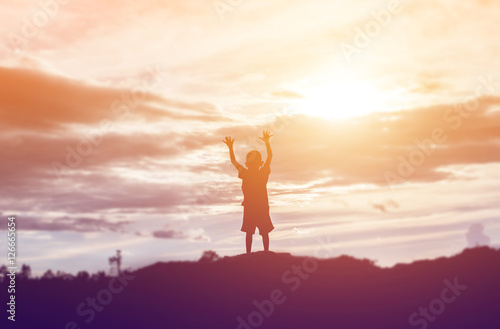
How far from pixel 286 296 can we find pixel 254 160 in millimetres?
5483

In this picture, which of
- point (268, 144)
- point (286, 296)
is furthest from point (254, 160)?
point (286, 296)

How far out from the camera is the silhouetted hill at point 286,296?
1616 centimetres

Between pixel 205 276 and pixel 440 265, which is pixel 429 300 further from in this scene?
pixel 205 276

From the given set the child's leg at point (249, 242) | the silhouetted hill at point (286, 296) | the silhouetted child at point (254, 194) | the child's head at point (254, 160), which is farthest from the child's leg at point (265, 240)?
the child's head at point (254, 160)

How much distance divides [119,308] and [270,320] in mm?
4659

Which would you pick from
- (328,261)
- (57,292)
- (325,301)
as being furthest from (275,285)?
(57,292)

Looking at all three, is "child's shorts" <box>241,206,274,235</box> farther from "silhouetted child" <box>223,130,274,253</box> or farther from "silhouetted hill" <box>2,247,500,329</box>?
"silhouetted hill" <box>2,247,500,329</box>

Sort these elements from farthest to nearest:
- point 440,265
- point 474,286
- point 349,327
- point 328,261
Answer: point 328,261 < point 440,265 < point 474,286 < point 349,327

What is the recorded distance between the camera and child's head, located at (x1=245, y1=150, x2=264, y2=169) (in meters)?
20.9

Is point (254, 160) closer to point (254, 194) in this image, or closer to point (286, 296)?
point (254, 194)

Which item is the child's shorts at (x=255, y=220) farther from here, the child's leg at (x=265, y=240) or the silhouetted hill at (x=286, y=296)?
the silhouetted hill at (x=286, y=296)

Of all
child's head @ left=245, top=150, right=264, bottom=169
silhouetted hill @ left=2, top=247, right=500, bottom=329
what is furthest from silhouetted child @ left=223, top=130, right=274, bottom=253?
silhouetted hill @ left=2, top=247, right=500, bottom=329

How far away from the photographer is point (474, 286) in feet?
56.3

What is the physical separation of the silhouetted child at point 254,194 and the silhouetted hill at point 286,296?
137 centimetres
